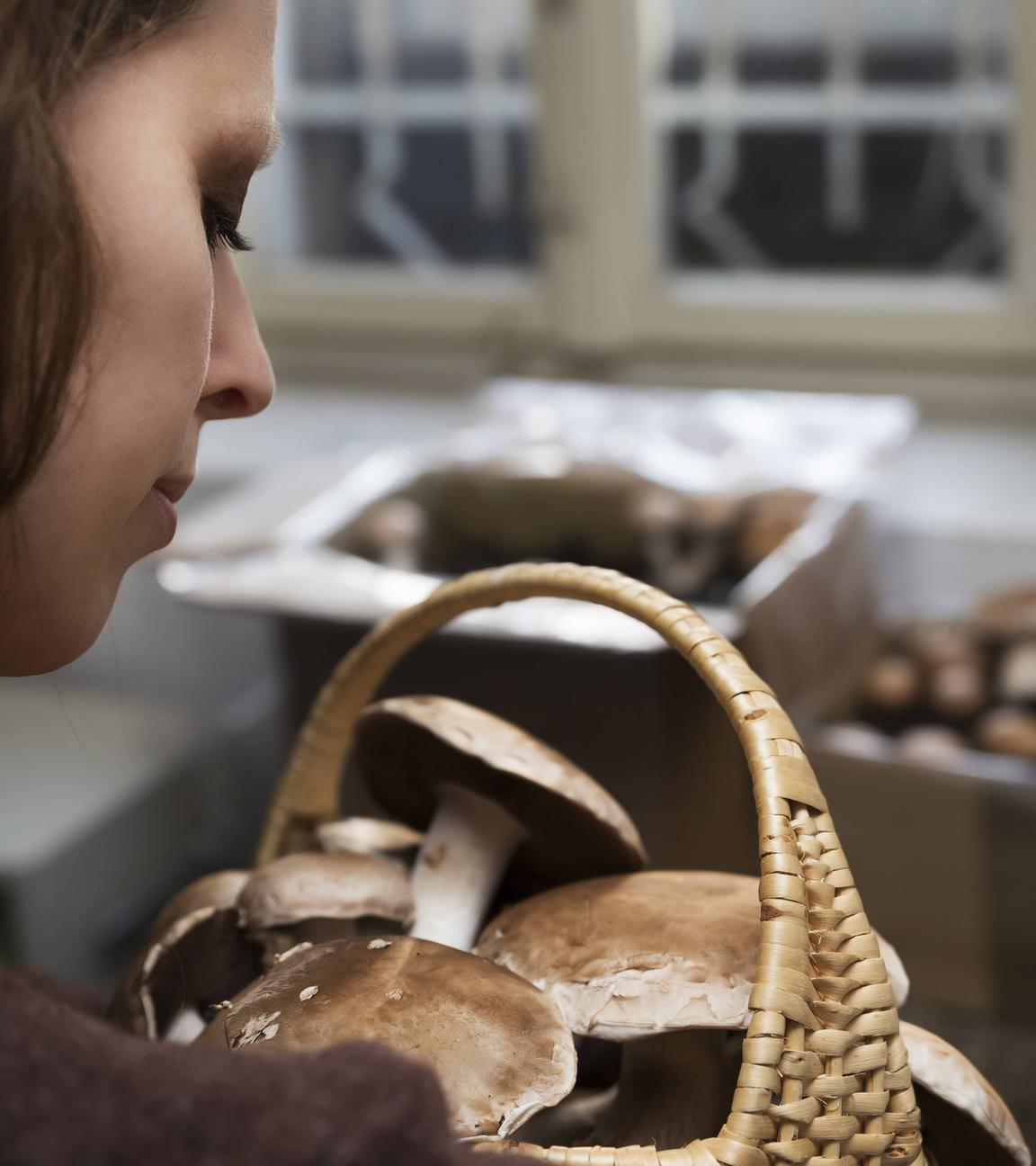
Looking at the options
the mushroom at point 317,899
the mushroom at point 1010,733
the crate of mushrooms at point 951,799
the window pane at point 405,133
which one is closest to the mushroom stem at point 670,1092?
the mushroom at point 317,899

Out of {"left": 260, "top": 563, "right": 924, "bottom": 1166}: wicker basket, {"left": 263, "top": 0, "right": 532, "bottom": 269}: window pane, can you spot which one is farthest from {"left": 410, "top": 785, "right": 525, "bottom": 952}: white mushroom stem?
{"left": 263, "top": 0, "right": 532, "bottom": 269}: window pane

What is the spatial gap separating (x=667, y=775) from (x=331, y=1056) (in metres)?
0.81

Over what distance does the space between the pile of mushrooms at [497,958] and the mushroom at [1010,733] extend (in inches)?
32.4

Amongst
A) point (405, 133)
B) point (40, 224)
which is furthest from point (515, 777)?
point (405, 133)

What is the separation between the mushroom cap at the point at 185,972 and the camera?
50cm

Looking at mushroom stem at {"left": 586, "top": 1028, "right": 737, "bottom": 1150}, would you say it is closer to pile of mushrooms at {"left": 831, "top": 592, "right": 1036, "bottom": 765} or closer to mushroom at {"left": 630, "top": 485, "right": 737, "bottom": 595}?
pile of mushrooms at {"left": 831, "top": 592, "right": 1036, "bottom": 765}

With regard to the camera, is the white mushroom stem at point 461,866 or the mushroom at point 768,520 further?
the mushroom at point 768,520

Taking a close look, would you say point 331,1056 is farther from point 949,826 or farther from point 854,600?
point 854,600

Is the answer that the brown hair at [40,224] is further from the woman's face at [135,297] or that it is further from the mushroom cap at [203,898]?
the mushroom cap at [203,898]

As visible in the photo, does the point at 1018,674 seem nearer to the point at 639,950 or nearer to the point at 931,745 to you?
the point at 931,745

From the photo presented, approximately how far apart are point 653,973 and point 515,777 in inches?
3.8

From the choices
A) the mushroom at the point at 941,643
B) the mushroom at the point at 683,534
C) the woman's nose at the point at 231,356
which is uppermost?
the woman's nose at the point at 231,356

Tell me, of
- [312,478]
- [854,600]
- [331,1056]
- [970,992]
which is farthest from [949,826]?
[331,1056]

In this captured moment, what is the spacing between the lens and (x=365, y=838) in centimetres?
57
